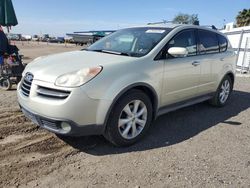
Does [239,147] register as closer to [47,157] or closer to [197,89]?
[197,89]

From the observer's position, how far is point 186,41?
4949mm

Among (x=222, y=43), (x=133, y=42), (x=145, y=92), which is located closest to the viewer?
(x=145, y=92)

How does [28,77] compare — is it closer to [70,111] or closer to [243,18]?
[70,111]

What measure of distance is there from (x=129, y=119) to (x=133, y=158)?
0.55 metres

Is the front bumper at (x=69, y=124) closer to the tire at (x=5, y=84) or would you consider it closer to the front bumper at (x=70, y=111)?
the front bumper at (x=70, y=111)

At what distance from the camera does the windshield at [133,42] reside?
171 inches

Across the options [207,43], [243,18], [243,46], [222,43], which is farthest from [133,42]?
Answer: [243,18]

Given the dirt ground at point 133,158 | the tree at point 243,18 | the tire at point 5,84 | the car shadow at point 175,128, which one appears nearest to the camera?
the dirt ground at point 133,158

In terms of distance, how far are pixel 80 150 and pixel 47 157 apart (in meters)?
0.45

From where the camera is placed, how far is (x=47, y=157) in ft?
12.0

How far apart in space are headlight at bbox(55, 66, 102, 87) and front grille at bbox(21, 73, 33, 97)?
56cm

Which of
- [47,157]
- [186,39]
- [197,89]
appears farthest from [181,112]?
[47,157]

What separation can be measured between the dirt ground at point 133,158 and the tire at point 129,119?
0.53 feet

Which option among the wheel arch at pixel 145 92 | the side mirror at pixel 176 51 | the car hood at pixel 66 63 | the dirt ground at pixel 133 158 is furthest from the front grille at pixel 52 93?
the side mirror at pixel 176 51
